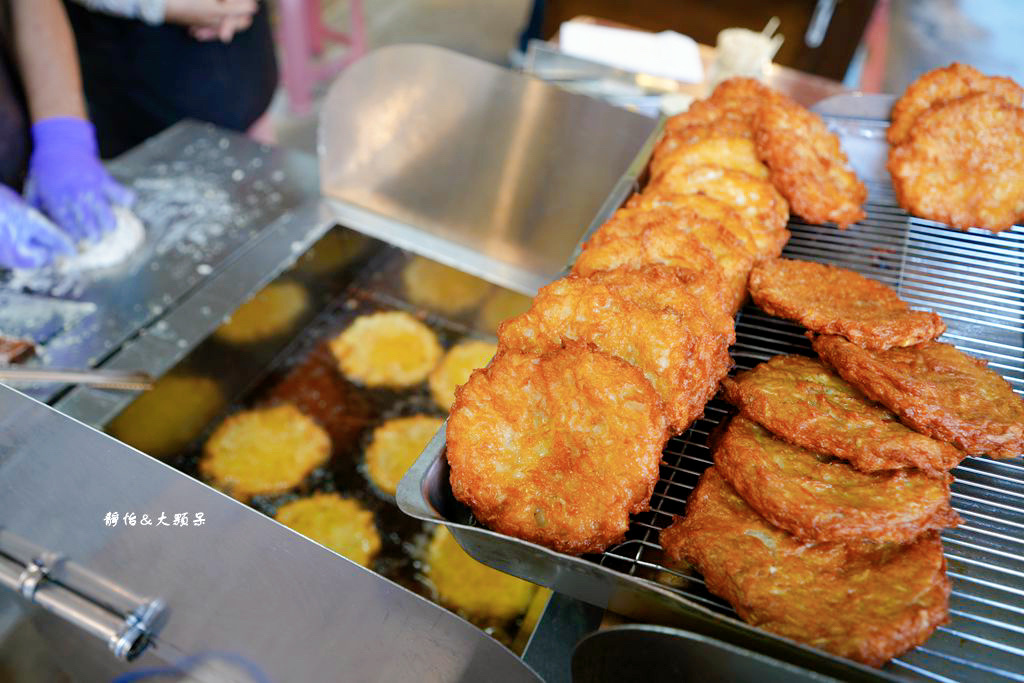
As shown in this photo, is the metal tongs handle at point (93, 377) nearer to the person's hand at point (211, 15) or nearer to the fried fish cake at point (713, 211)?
the fried fish cake at point (713, 211)

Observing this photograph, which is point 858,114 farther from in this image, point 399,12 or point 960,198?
point 399,12

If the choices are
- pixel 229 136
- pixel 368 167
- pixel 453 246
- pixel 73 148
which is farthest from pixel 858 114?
pixel 73 148

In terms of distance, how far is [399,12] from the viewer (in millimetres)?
9102

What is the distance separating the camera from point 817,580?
4.29ft

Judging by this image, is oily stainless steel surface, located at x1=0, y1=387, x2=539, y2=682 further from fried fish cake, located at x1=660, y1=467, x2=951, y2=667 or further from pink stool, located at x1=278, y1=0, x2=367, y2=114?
pink stool, located at x1=278, y1=0, x2=367, y2=114

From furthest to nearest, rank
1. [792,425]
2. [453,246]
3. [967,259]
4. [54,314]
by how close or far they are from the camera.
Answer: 1. [453,246]
2. [54,314]
3. [967,259]
4. [792,425]

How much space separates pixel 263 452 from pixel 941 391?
7.88 feet

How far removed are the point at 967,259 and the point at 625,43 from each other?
9.77 feet

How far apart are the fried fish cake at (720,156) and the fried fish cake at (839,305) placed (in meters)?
0.45

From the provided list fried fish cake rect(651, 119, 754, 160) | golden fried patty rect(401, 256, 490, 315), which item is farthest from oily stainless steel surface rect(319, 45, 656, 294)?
fried fish cake rect(651, 119, 754, 160)

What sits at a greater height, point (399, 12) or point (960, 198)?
point (960, 198)

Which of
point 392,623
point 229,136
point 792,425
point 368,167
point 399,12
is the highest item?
point 792,425

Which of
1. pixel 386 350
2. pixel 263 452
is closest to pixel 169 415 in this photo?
pixel 263 452

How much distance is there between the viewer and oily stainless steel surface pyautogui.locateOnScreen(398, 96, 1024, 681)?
3.89 feet
